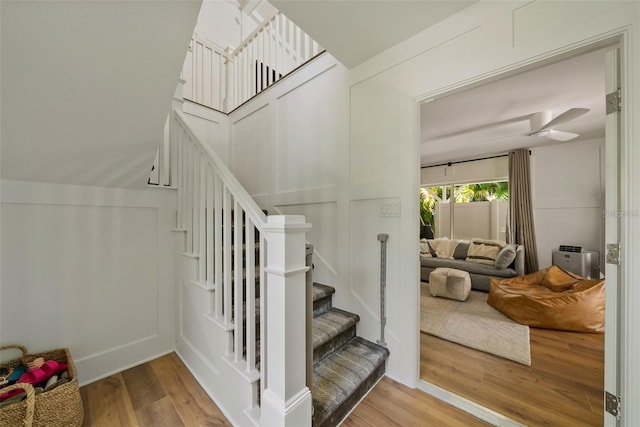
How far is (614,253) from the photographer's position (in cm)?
111

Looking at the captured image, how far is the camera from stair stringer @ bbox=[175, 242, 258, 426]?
1.33m

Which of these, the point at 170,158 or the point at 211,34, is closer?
the point at 170,158

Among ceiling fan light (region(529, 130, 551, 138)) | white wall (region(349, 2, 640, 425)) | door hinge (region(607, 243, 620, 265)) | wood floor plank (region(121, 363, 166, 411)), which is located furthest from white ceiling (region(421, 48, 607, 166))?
wood floor plank (region(121, 363, 166, 411))

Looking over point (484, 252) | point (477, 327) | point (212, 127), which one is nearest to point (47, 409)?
point (212, 127)

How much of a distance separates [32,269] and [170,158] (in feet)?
3.93

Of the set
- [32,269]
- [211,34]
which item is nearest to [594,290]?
[32,269]

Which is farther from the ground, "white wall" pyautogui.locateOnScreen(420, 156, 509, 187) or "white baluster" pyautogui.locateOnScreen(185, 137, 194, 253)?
"white wall" pyautogui.locateOnScreen(420, 156, 509, 187)

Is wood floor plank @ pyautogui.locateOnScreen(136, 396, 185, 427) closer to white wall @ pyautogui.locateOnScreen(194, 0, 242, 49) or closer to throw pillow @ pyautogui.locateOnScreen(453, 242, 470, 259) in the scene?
throw pillow @ pyautogui.locateOnScreen(453, 242, 470, 259)

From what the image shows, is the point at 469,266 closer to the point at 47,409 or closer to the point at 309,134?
the point at 309,134

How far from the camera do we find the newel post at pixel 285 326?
1.06m

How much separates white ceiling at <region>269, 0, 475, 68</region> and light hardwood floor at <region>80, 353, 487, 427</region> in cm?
244

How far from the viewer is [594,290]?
92.9 inches

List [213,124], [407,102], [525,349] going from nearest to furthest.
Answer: [407,102] < [525,349] < [213,124]

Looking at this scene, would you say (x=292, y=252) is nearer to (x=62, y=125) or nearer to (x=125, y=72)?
(x=125, y=72)
